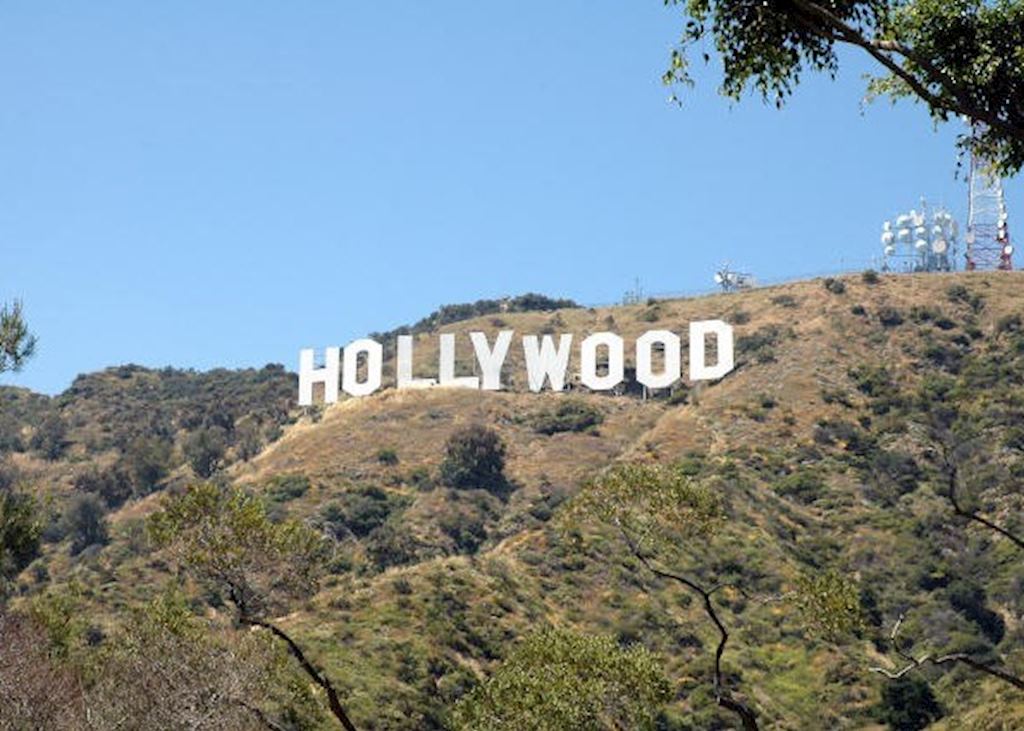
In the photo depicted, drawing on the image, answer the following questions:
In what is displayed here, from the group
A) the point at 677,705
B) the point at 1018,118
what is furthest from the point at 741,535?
the point at 1018,118

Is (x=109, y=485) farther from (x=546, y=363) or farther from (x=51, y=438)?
(x=546, y=363)

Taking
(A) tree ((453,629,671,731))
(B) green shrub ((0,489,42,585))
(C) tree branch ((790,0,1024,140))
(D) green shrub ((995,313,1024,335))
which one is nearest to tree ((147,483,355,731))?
(B) green shrub ((0,489,42,585))

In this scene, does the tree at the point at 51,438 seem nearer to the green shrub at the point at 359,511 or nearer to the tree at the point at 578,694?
the green shrub at the point at 359,511

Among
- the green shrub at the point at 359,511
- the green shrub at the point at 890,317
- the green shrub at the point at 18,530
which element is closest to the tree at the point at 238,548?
the green shrub at the point at 18,530

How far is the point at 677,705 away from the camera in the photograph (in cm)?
7250

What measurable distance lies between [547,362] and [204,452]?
37.1 metres

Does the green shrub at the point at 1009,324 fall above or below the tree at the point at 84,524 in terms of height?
above

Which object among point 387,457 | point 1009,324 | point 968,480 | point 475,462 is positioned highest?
point 1009,324

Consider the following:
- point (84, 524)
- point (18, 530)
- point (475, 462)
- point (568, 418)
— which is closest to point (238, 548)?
point (18, 530)

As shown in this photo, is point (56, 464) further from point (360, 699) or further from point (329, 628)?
point (360, 699)

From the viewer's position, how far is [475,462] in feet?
370

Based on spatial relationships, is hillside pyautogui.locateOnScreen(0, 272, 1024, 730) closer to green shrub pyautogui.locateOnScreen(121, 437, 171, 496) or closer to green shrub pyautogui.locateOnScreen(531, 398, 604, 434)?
green shrub pyautogui.locateOnScreen(531, 398, 604, 434)

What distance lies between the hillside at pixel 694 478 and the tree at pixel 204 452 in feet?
5.64

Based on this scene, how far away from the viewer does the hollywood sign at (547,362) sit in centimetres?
10912
